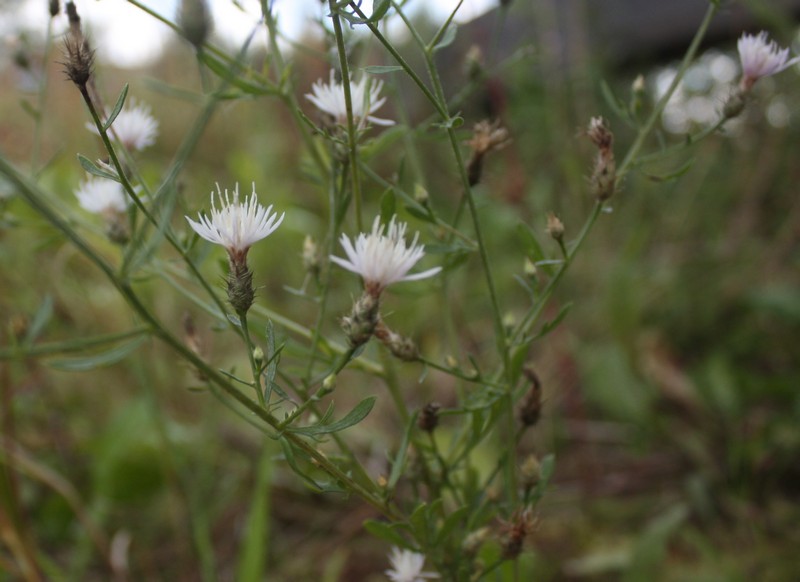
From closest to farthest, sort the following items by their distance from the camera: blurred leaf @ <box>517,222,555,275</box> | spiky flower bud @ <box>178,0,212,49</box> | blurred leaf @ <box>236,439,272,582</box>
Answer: spiky flower bud @ <box>178,0,212,49</box> → blurred leaf @ <box>517,222,555,275</box> → blurred leaf @ <box>236,439,272,582</box>

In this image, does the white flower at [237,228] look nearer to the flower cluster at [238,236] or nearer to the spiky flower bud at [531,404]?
the flower cluster at [238,236]

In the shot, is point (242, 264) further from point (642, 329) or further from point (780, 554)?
point (642, 329)

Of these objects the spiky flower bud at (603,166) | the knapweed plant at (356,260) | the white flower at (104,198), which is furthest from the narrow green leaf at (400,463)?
the white flower at (104,198)

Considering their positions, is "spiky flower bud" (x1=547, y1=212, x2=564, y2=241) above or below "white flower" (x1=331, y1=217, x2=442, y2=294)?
above

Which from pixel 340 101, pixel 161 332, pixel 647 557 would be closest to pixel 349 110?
pixel 340 101

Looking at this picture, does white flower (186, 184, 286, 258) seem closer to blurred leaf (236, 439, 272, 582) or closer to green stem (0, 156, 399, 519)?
green stem (0, 156, 399, 519)

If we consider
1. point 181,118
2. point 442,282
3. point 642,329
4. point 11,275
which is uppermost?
point 181,118

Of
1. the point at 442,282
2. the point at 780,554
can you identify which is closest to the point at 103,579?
the point at 442,282

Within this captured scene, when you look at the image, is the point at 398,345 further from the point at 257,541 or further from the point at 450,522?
the point at 257,541

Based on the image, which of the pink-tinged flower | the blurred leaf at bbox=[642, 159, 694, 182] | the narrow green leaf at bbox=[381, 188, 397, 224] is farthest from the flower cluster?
the pink-tinged flower

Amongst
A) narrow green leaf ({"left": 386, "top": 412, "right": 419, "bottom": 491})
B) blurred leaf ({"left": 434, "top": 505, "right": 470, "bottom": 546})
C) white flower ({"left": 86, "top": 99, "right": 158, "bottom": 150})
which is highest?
white flower ({"left": 86, "top": 99, "right": 158, "bottom": 150})

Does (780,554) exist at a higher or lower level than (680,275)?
lower
